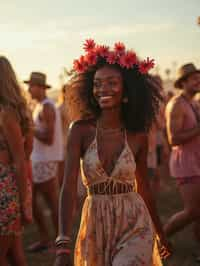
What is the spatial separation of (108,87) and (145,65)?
338mm

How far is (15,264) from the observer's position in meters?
4.51

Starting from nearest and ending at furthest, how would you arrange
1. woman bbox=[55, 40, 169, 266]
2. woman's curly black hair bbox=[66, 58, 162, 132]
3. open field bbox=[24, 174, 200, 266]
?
woman bbox=[55, 40, 169, 266]
woman's curly black hair bbox=[66, 58, 162, 132]
open field bbox=[24, 174, 200, 266]

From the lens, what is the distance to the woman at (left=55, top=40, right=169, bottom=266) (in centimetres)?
347

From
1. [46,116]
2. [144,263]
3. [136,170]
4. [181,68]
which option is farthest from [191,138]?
[144,263]

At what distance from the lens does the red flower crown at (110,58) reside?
3.78 metres

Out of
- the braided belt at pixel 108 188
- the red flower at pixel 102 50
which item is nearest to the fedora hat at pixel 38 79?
the red flower at pixel 102 50

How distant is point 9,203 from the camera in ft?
13.9

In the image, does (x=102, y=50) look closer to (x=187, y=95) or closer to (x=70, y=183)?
(x=70, y=183)

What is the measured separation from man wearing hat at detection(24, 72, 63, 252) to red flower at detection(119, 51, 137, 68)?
2918 mm

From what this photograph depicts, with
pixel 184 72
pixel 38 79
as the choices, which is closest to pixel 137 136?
pixel 184 72

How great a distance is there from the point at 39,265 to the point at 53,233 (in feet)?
4.17

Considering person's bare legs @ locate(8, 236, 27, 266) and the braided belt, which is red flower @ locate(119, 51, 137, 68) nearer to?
the braided belt

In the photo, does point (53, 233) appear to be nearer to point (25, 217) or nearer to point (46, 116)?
point (46, 116)

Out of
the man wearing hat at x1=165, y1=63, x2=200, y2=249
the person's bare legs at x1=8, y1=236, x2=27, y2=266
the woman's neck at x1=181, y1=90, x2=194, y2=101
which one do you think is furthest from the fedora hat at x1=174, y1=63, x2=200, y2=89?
the person's bare legs at x1=8, y1=236, x2=27, y2=266
